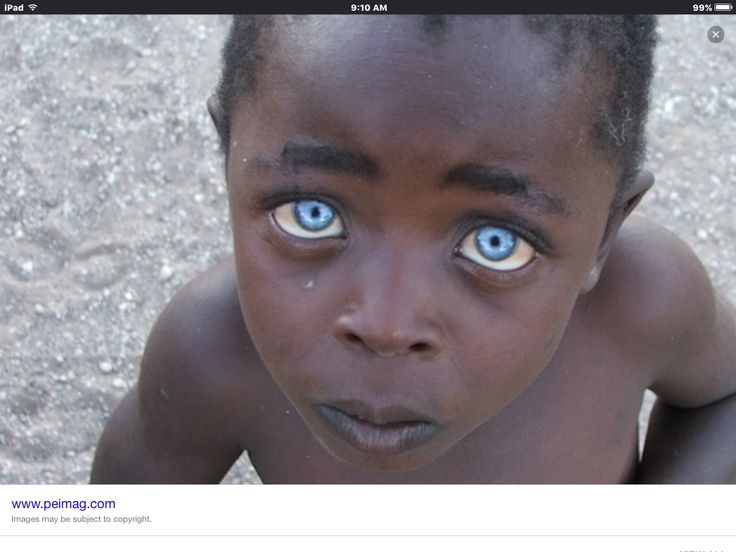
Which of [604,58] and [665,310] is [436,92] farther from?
[665,310]

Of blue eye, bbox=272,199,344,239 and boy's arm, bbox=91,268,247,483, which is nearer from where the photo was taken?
blue eye, bbox=272,199,344,239

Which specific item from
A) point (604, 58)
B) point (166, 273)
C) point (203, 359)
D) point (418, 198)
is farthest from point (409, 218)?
point (166, 273)

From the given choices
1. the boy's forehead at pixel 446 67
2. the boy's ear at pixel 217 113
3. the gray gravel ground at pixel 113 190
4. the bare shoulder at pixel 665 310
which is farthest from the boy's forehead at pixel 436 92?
the gray gravel ground at pixel 113 190

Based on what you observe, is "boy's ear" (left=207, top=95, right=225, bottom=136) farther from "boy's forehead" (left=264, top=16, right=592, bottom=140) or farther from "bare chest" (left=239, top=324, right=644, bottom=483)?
"bare chest" (left=239, top=324, right=644, bottom=483)

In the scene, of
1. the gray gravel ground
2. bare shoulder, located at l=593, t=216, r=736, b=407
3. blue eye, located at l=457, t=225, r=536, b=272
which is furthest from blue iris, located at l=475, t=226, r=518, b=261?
the gray gravel ground
